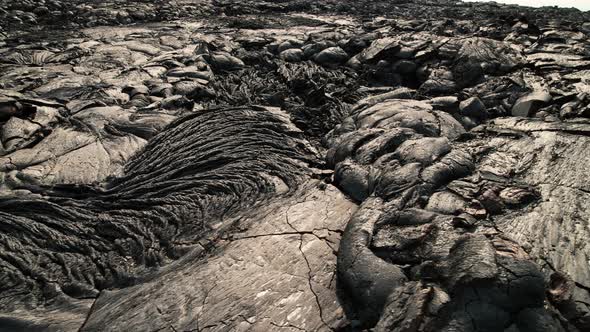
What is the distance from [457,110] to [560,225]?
2.44 metres

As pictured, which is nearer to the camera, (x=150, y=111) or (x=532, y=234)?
(x=532, y=234)

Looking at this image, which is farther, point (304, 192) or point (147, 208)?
point (304, 192)

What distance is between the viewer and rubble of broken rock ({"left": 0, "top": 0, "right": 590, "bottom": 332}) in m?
2.72

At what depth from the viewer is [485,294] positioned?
2.41 metres

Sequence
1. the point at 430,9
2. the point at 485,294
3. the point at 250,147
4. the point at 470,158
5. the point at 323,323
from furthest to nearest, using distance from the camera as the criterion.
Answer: the point at 430,9 → the point at 250,147 → the point at 470,158 → the point at 323,323 → the point at 485,294

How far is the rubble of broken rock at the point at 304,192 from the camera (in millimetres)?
2719

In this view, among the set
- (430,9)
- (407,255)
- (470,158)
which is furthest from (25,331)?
(430,9)

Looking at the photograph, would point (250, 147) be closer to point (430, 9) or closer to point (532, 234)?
point (532, 234)

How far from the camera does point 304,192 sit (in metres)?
4.22

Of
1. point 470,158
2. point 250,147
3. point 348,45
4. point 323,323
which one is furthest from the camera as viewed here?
point 348,45

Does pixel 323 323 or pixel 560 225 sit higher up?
pixel 560 225

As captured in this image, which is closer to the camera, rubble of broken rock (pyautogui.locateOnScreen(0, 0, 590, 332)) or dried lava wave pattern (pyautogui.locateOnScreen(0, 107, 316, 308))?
rubble of broken rock (pyautogui.locateOnScreen(0, 0, 590, 332))

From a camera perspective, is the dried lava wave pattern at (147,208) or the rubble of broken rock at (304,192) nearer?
the rubble of broken rock at (304,192)

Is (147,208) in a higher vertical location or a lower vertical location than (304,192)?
lower
